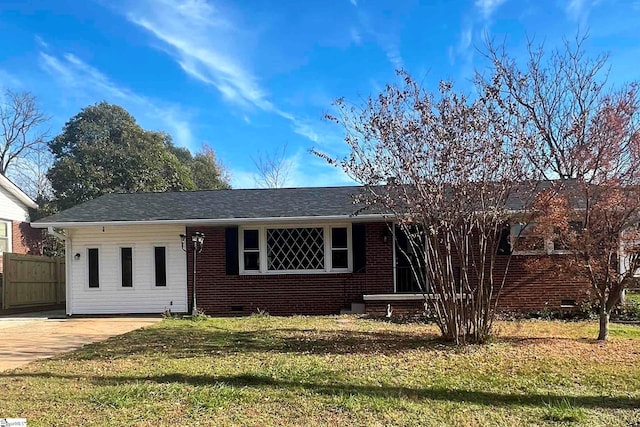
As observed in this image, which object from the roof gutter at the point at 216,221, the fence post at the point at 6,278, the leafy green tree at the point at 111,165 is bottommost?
the fence post at the point at 6,278

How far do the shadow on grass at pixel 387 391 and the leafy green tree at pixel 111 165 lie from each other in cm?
2107

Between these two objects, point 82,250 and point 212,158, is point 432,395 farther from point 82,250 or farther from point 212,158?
point 212,158

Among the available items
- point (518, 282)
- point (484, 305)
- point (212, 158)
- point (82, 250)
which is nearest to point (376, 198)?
point (484, 305)

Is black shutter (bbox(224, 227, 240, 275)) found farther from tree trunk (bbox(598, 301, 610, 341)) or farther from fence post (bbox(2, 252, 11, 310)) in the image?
tree trunk (bbox(598, 301, 610, 341))

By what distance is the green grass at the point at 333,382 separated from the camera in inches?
194

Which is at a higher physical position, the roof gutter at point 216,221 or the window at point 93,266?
the roof gutter at point 216,221

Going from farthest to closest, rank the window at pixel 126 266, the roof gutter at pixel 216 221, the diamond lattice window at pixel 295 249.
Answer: the window at pixel 126 266
the diamond lattice window at pixel 295 249
the roof gutter at pixel 216 221

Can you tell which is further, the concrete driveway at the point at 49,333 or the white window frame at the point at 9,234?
the white window frame at the point at 9,234

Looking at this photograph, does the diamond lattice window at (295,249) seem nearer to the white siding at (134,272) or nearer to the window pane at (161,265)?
the white siding at (134,272)

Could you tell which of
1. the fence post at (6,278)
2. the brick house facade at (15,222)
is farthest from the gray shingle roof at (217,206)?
the brick house facade at (15,222)

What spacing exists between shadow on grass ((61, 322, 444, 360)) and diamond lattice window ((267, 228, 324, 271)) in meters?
3.60

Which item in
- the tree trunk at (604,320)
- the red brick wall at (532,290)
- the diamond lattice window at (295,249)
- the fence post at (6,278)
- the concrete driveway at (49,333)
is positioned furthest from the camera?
the fence post at (6,278)

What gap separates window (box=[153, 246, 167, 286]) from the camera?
14.1m

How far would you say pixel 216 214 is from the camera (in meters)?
13.9
